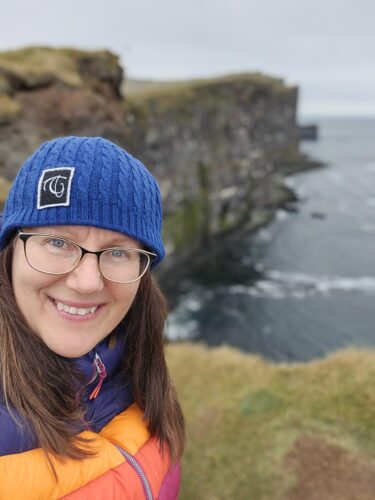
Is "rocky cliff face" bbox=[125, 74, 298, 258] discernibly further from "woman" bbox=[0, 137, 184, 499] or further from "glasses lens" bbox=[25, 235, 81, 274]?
"glasses lens" bbox=[25, 235, 81, 274]

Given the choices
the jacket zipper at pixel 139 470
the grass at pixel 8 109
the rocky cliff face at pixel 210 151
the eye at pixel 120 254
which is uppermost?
the eye at pixel 120 254

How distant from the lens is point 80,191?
104 inches

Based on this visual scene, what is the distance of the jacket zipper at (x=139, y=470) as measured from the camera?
2.99m

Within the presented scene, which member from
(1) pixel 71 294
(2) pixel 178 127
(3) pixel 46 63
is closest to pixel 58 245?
(1) pixel 71 294

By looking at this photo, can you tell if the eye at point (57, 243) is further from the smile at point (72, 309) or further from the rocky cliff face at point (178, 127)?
the rocky cliff face at point (178, 127)

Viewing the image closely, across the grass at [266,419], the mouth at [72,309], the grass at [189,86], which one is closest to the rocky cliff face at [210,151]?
the grass at [189,86]

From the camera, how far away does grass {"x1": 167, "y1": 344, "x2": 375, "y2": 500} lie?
31.1 feet

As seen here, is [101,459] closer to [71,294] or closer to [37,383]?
[37,383]

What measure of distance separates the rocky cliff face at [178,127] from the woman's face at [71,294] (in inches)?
633

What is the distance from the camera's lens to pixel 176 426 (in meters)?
3.71

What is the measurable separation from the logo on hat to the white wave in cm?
4104

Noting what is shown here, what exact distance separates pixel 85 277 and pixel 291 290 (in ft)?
139

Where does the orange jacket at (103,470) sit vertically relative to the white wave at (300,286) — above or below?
above

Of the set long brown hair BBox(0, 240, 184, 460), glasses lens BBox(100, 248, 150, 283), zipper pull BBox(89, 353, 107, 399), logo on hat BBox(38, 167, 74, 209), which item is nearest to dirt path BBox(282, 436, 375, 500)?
long brown hair BBox(0, 240, 184, 460)
